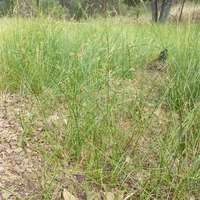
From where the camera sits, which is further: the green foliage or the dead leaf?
the green foliage

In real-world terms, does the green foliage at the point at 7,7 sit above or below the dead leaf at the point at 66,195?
above

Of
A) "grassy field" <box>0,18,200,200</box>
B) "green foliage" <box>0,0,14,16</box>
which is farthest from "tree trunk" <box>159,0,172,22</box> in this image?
"grassy field" <box>0,18,200,200</box>

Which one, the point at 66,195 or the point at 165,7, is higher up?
the point at 165,7

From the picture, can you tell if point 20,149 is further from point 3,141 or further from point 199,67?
point 199,67

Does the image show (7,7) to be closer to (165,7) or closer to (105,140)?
(165,7)

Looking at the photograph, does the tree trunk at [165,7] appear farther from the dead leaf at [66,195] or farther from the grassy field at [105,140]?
the dead leaf at [66,195]

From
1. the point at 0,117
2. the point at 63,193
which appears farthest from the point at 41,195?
the point at 0,117

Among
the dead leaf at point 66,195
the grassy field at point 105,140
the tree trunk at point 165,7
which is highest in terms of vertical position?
the tree trunk at point 165,7

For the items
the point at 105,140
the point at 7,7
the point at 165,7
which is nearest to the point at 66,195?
the point at 105,140

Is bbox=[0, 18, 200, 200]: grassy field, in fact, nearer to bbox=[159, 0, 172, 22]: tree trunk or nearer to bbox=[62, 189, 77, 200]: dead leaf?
bbox=[62, 189, 77, 200]: dead leaf

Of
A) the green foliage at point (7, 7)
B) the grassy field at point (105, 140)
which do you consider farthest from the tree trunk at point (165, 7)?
the grassy field at point (105, 140)

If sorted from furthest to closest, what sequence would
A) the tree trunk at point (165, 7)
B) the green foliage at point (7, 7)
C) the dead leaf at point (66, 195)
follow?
the tree trunk at point (165, 7) → the green foliage at point (7, 7) → the dead leaf at point (66, 195)

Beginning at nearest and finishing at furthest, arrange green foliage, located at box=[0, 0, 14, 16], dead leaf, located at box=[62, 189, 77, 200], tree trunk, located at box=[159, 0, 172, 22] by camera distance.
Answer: dead leaf, located at box=[62, 189, 77, 200] → green foliage, located at box=[0, 0, 14, 16] → tree trunk, located at box=[159, 0, 172, 22]

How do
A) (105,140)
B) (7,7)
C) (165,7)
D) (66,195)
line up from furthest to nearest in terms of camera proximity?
(7,7) < (165,7) < (105,140) < (66,195)
